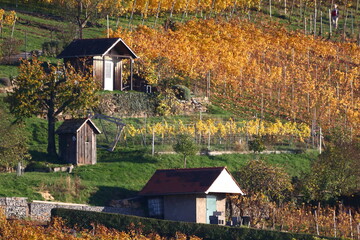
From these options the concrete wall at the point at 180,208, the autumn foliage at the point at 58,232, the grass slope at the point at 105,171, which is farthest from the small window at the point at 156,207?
the autumn foliage at the point at 58,232

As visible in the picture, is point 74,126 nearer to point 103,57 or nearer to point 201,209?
point 201,209

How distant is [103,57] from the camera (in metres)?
76.8

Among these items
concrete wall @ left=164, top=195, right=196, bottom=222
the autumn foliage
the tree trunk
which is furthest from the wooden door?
the autumn foliage

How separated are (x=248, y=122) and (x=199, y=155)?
9.19m

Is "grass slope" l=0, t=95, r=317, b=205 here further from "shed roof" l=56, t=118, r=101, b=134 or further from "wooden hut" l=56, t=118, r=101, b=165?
"shed roof" l=56, t=118, r=101, b=134

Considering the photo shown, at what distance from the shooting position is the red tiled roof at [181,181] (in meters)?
56.3

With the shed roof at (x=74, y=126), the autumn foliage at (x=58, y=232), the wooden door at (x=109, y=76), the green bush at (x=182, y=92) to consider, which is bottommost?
the autumn foliage at (x=58, y=232)

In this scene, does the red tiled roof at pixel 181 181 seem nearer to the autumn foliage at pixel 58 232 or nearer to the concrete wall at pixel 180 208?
the concrete wall at pixel 180 208

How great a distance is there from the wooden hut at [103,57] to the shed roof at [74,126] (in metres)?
11.6

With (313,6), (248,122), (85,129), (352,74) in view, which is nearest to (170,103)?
(248,122)

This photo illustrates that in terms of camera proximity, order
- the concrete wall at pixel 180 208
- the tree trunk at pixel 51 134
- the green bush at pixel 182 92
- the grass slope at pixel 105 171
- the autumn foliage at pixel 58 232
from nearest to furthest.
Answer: the autumn foliage at pixel 58 232, the grass slope at pixel 105 171, the concrete wall at pixel 180 208, the tree trunk at pixel 51 134, the green bush at pixel 182 92

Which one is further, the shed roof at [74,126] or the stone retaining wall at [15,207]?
the shed roof at [74,126]

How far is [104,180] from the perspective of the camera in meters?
59.6

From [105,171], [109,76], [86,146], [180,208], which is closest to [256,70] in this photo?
[109,76]
